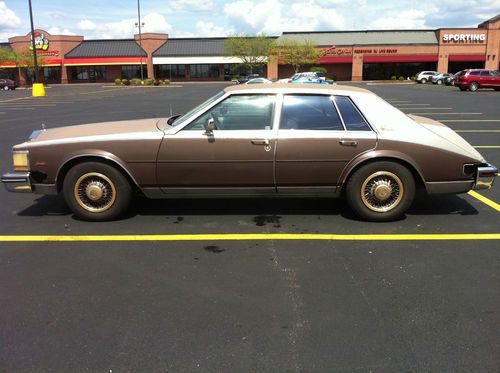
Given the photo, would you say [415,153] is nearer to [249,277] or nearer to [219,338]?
[249,277]

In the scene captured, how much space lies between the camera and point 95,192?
517cm

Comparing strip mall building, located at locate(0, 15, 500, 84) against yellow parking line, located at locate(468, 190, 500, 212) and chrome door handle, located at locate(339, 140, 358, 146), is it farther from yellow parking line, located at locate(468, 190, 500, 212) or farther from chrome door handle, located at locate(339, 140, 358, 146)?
chrome door handle, located at locate(339, 140, 358, 146)

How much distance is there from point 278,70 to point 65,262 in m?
73.0

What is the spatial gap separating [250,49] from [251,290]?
69.3 meters

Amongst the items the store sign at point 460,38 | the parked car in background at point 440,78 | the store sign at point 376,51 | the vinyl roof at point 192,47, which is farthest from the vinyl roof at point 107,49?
the store sign at point 460,38

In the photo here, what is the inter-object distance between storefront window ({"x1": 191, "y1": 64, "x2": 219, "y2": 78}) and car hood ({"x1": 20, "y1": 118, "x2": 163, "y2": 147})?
7092cm

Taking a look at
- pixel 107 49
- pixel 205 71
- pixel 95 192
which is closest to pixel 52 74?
pixel 107 49

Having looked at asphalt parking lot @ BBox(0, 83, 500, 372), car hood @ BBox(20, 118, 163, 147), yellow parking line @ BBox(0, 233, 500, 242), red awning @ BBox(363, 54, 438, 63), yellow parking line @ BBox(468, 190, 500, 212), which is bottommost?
asphalt parking lot @ BBox(0, 83, 500, 372)

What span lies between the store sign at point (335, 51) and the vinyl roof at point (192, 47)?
16082mm

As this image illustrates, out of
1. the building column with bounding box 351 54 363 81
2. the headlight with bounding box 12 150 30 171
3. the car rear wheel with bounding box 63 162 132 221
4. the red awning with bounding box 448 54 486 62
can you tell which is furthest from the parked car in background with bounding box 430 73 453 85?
the headlight with bounding box 12 150 30 171

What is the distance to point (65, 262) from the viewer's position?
423cm

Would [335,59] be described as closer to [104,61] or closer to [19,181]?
[104,61]

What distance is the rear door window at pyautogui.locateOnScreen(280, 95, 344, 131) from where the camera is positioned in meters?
5.13

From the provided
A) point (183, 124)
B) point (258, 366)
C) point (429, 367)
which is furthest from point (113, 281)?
point (429, 367)
